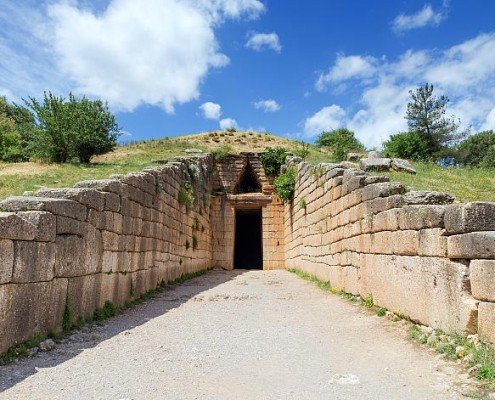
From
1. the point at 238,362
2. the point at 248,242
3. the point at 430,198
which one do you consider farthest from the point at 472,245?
the point at 248,242

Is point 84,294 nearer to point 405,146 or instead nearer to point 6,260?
point 6,260

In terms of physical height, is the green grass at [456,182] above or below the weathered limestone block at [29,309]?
above

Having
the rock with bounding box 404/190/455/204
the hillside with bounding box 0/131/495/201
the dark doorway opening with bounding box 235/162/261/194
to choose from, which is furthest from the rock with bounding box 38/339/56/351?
the dark doorway opening with bounding box 235/162/261/194

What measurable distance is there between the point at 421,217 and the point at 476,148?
43932mm

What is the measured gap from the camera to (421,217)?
6.00 metres

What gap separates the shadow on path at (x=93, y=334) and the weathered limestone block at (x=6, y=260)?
0.88 meters

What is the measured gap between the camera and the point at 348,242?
945cm

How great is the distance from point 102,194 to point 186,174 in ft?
23.0

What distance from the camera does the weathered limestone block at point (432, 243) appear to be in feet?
17.7

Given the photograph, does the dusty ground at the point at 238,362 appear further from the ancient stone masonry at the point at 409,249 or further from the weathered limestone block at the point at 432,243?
the weathered limestone block at the point at 432,243

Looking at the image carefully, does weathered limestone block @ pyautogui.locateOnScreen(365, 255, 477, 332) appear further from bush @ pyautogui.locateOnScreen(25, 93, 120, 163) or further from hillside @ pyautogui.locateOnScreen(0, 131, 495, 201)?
bush @ pyautogui.locateOnScreen(25, 93, 120, 163)

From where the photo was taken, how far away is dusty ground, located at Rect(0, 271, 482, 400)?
3.96 metres

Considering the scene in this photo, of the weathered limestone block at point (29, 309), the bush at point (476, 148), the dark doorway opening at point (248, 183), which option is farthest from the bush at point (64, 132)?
the bush at point (476, 148)

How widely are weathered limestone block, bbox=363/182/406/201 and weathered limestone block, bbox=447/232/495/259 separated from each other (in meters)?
2.27
